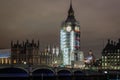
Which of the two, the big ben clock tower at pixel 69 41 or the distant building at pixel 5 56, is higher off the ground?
the big ben clock tower at pixel 69 41

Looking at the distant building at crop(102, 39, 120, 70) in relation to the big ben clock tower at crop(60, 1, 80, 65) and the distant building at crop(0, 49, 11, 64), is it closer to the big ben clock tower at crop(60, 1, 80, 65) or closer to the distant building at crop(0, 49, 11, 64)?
the big ben clock tower at crop(60, 1, 80, 65)

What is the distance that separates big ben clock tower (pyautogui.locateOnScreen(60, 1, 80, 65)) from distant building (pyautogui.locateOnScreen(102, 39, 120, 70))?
662 inches

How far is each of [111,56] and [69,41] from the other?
25.4 metres

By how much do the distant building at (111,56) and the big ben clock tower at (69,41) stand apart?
1682 centimetres

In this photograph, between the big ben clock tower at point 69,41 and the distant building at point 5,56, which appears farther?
the big ben clock tower at point 69,41

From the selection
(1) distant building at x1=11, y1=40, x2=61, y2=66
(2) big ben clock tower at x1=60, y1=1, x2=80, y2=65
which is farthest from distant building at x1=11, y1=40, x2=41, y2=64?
(2) big ben clock tower at x1=60, y1=1, x2=80, y2=65

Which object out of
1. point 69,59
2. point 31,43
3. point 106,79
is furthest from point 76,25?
point 106,79

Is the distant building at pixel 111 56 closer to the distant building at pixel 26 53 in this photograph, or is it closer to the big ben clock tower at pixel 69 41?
the big ben clock tower at pixel 69 41

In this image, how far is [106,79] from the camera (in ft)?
378

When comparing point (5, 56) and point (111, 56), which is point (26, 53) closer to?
point (5, 56)

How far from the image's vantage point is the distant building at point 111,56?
17775cm

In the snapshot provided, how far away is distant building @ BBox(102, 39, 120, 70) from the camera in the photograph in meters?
178

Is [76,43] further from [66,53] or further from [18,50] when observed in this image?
[18,50]

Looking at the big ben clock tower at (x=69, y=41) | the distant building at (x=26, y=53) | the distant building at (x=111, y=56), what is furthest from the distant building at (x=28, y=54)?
the distant building at (x=111, y=56)
